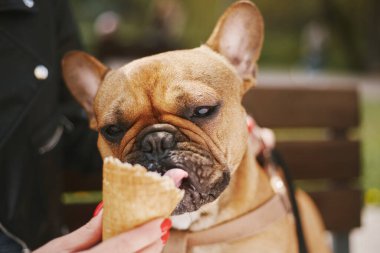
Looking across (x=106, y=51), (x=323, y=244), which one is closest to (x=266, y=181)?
(x=323, y=244)

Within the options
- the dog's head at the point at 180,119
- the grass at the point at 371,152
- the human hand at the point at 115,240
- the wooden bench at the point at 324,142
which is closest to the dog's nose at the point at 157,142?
the dog's head at the point at 180,119

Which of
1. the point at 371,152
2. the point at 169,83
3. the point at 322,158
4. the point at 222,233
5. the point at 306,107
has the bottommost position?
the point at 371,152

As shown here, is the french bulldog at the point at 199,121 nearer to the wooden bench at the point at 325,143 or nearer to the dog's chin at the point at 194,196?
the dog's chin at the point at 194,196

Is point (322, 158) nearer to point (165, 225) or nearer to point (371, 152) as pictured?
point (165, 225)

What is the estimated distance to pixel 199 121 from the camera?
1481mm

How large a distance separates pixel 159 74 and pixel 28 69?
470 mm

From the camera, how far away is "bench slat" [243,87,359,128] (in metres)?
2.37

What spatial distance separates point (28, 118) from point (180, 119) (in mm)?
542

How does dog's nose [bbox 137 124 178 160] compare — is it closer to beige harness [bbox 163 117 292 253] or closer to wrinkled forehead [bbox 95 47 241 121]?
wrinkled forehead [bbox 95 47 241 121]

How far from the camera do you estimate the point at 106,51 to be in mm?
10164

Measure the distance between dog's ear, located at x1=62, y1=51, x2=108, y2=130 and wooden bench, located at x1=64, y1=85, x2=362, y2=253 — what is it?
782 millimetres

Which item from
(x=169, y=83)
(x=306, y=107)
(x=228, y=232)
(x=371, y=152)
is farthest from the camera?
(x=371, y=152)

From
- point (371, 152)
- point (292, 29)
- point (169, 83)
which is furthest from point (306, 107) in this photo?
point (292, 29)

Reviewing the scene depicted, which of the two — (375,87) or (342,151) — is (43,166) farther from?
(375,87)
